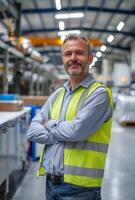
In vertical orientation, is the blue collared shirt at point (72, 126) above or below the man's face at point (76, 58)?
below

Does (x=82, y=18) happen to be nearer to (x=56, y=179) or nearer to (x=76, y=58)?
(x=76, y=58)

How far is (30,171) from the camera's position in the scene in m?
4.90

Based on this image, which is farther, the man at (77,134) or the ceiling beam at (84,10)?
the ceiling beam at (84,10)

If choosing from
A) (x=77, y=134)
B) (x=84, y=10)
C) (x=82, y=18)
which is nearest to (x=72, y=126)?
(x=77, y=134)

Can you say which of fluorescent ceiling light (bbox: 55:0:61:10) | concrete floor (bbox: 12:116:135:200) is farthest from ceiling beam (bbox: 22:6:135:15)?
concrete floor (bbox: 12:116:135:200)

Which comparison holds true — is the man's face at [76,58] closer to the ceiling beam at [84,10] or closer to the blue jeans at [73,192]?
the blue jeans at [73,192]

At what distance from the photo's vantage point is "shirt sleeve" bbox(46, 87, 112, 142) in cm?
160

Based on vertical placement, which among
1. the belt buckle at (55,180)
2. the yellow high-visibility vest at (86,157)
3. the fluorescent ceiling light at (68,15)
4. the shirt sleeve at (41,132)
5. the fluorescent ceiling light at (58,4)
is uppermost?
the fluorescent ceiling light at (68,15)

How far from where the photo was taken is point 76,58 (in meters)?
1.67

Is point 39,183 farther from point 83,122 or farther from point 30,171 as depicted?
point 83,122

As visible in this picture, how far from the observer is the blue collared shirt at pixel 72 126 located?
5.26 ft

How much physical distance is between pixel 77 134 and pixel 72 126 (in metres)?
0.05

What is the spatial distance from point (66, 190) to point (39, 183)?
2714 mm

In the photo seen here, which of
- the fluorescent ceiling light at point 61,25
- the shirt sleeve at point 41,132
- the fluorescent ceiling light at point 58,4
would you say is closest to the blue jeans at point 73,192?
the shirt sleeve at point 41,132
